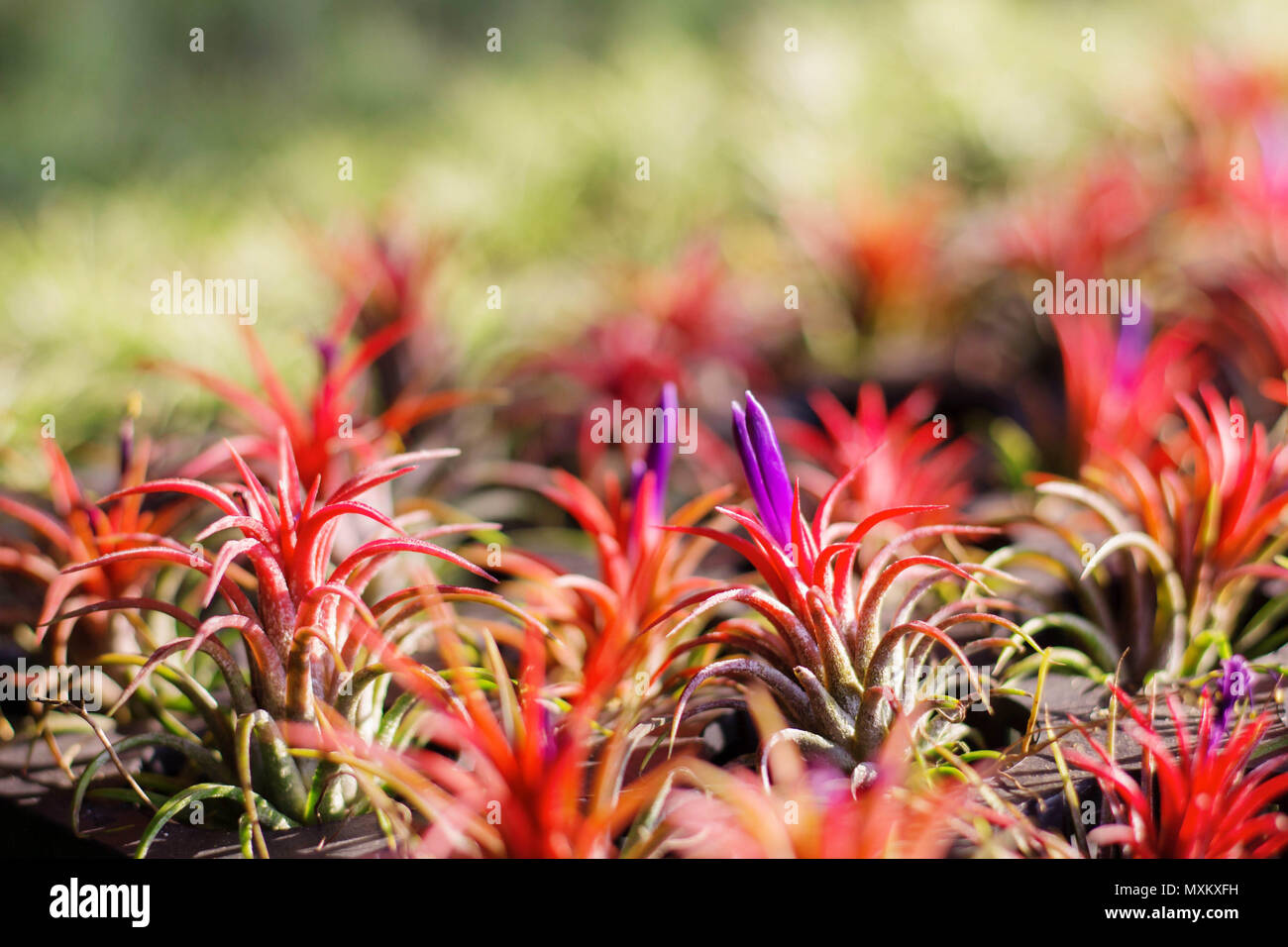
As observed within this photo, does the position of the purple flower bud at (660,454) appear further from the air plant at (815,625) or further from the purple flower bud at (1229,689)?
the purple flower bud at (1229,689)

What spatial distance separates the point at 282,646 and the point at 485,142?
3.31 meters

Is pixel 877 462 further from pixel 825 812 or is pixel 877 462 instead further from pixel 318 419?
pixel 318 419

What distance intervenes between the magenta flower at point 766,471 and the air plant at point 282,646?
10.0 inches

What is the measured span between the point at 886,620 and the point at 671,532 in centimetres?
27

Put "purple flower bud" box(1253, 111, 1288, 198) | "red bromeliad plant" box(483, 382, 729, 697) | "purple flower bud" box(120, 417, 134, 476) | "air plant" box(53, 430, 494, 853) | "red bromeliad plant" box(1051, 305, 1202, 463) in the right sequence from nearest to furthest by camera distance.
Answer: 1. "air plant" box(53, 430, 494, 853)
2. "red bromeliad plant" box(483, 382, 729, 697)
3. "purple flower bud" box(120, 417, 134, 476)
4. "red bromeliad plant" box(1051, 305, 1202, 463)
5. "purple flower bud" box(1253, 111, 1288, 198)

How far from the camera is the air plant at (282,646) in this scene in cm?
90

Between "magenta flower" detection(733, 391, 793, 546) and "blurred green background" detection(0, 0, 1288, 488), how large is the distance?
115 cm

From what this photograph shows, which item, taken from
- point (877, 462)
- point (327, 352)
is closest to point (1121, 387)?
point (877, 462)

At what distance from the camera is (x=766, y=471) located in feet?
3.03

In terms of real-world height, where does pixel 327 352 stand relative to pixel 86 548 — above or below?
above

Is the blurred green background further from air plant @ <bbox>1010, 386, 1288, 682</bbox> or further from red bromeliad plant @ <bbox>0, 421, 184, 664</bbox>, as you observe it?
air plant @ <bbox>1010, 386, 1288, 682</bbox>

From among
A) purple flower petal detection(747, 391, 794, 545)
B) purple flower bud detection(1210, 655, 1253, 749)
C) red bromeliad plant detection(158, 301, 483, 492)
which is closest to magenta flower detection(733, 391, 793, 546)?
purple flower petal detection(747, 391, 794, 545)

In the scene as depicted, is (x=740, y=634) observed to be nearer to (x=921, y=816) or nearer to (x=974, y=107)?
(x=921, y=816)

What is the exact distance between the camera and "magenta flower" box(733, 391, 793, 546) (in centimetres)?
92
